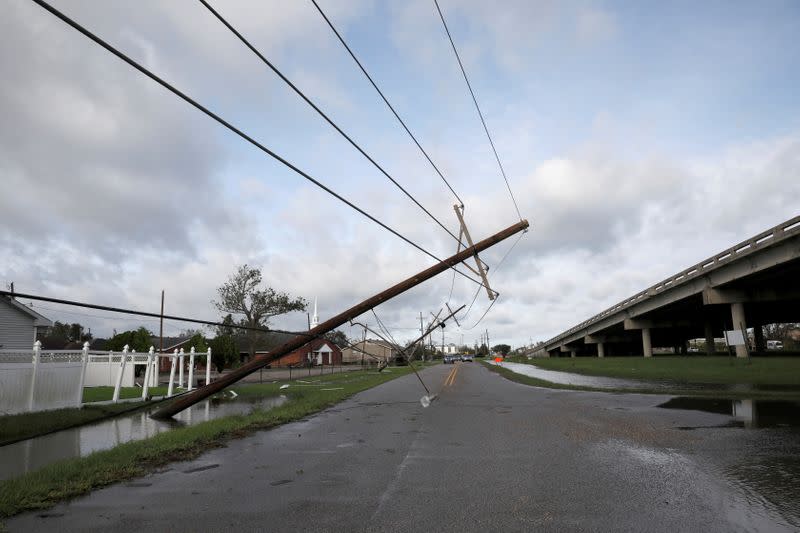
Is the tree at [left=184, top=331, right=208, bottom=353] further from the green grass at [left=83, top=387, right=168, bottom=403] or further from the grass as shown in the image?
the grass

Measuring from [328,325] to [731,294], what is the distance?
93.6 ft

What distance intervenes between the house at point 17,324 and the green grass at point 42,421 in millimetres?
14762

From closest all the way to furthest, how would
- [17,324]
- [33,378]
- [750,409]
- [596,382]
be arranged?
[750,409] → [33,378] → [596,382] → [17,324]

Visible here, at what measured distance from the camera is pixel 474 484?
660 cm

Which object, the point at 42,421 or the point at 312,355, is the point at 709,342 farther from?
the point at 312,355

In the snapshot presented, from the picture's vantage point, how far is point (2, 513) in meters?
5.59

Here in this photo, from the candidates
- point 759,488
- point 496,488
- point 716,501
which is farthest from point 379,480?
point 759,488

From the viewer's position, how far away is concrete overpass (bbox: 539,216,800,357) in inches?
1065

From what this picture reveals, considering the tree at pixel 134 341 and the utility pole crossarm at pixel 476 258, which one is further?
the tree at pixel 134 341

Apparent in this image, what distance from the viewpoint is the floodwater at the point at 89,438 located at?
8.50 meters

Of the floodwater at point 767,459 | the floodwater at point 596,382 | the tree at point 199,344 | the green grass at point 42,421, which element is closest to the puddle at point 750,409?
the floodwater at point 767,459

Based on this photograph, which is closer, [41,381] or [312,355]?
[41,381]

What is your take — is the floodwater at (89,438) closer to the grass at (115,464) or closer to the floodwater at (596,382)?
the grass at (115,464)

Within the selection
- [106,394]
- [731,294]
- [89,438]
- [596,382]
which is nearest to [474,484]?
[89,438]
